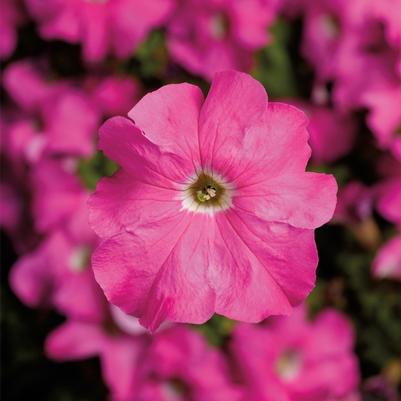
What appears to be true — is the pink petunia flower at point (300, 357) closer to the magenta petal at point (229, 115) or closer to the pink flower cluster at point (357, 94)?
the pink flower cluster at point (357, 94)

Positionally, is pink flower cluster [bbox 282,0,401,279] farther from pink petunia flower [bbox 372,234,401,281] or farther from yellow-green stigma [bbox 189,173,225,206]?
yellow-green stigma [bbox 189,173,225,206]

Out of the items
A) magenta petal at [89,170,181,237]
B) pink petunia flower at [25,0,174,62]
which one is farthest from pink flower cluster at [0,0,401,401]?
magenta petal at [89,170,181,237]

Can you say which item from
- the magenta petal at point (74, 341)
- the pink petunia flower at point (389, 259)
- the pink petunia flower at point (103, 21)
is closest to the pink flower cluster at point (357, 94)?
the pink petunia flower at point (389, 259)

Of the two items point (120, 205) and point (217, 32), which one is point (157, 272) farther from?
point (217, 32)

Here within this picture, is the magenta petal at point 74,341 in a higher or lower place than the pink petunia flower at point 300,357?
lower

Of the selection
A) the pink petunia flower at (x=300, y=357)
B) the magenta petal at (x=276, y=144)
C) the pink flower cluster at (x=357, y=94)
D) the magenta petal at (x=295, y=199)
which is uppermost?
the magenta petal at (x=276, y=144)

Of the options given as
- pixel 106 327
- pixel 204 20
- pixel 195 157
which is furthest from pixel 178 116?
pixel 106 327

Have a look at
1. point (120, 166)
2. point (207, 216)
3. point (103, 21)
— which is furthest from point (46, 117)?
point (207, 216)
